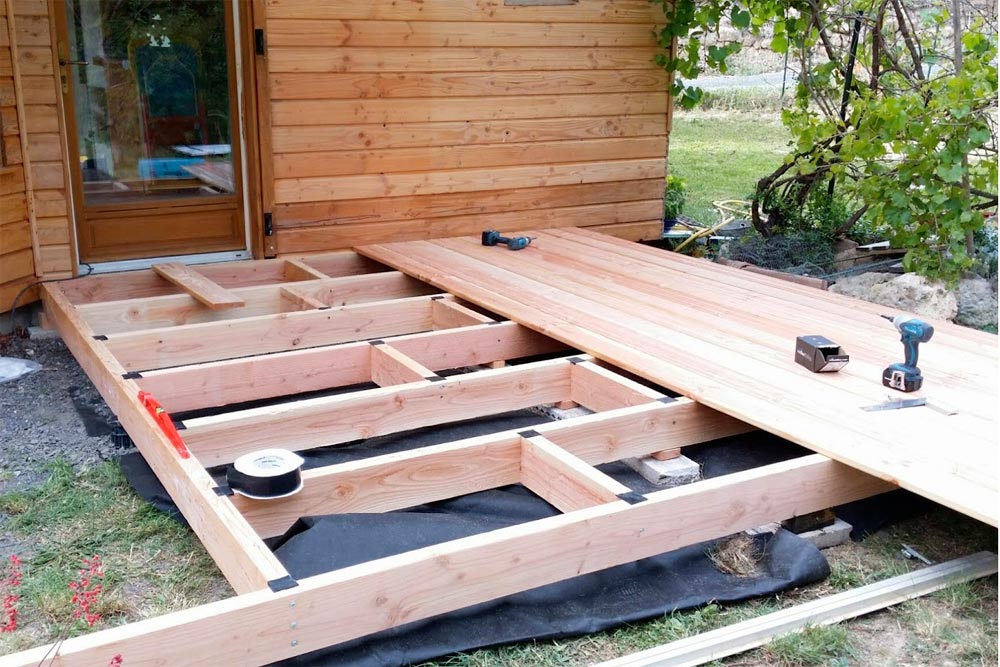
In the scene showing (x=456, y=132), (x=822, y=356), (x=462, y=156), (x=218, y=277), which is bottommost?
(x=218, y=277)

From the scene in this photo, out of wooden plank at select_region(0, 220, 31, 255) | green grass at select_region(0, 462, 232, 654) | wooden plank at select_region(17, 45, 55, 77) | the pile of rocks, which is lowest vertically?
green grass at select_region(0, 462, 232, 654)

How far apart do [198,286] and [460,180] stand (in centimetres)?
199

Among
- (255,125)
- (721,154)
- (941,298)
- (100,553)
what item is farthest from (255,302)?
(721,154)

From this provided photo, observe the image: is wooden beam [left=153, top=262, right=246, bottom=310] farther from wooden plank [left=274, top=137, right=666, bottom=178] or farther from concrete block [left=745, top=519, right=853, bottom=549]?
concrete block [left=745, top=519, right=853, bottom=549]

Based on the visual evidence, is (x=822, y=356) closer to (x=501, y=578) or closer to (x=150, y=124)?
(x=501, y=578)

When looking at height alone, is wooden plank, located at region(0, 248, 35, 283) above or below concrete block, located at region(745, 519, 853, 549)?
above

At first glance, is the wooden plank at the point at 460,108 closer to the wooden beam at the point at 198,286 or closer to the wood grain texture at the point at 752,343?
the wood grain texture at the point at 752,343

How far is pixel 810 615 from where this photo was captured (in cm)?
243

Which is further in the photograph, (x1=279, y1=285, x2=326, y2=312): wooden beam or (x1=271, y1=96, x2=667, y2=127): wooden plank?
(x1=271, y1=96, x2=667, y2=127): wooden plank

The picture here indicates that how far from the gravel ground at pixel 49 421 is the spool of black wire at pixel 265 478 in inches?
43.1

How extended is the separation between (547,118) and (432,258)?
1475 mm

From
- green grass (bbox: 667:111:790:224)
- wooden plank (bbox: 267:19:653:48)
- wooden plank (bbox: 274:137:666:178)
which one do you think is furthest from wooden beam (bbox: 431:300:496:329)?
green grass (bbox: 667:111:790:224)

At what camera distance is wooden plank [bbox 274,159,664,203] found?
5676 mm

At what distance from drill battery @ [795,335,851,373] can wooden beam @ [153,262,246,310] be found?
2.44 meters
